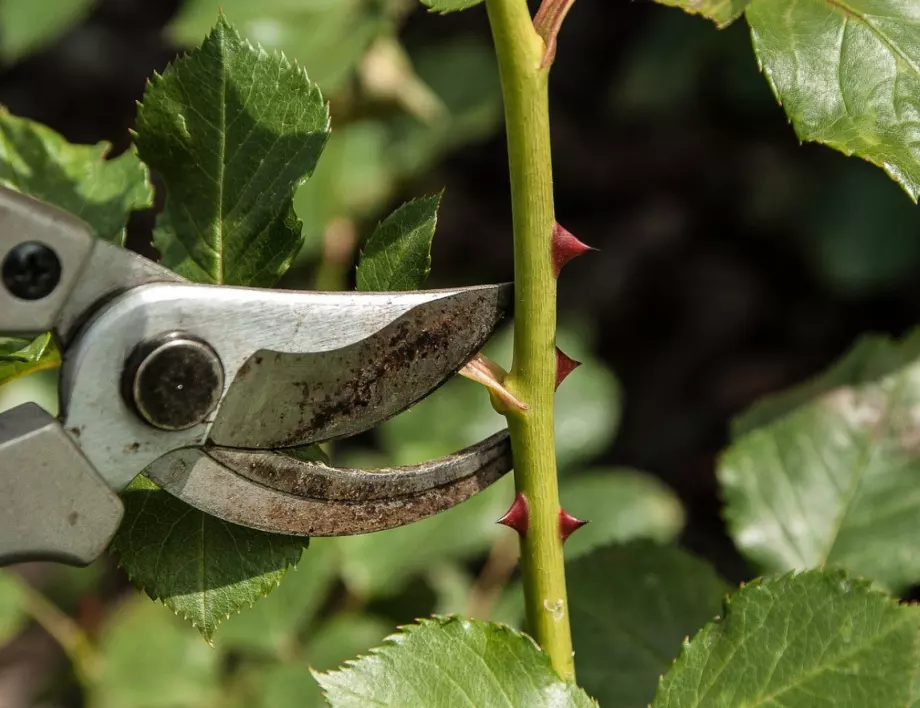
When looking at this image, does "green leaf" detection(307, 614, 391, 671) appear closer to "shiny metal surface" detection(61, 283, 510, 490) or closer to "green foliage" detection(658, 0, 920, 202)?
"shiny metal surface" detection(61, 283, 510, 490)

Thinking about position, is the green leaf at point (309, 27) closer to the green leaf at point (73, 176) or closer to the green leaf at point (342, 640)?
the green leaf at point (73, 176)

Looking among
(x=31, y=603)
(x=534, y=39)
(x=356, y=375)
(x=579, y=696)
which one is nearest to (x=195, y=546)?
(x=356, y=375)

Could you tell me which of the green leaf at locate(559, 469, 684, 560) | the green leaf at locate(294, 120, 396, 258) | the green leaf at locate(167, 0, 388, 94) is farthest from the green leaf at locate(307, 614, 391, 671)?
the green leaf at locate(167, 0, 388, 94)

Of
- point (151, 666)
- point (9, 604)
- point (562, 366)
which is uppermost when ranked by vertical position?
Answer: point (562, 366)

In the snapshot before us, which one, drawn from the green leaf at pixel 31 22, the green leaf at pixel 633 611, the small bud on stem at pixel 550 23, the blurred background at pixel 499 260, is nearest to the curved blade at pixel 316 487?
the small bud on stem at pixel 550 23

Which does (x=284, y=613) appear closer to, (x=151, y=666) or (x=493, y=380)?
(x=151, y=666)

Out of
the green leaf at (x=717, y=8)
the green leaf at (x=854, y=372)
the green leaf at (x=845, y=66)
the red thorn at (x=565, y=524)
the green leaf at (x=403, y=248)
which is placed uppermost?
the green leaf at (x=717, y=8)

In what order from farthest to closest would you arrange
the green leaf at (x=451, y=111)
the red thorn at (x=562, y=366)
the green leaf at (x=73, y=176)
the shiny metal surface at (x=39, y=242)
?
the green leaf at (x=451, y=111), the green leaf at (x=73, y=176), the red thorn at (x=562, y=366), the shiny metal surface at (x=39, y=242)

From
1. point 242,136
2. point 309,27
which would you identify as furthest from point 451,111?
point 242,136
